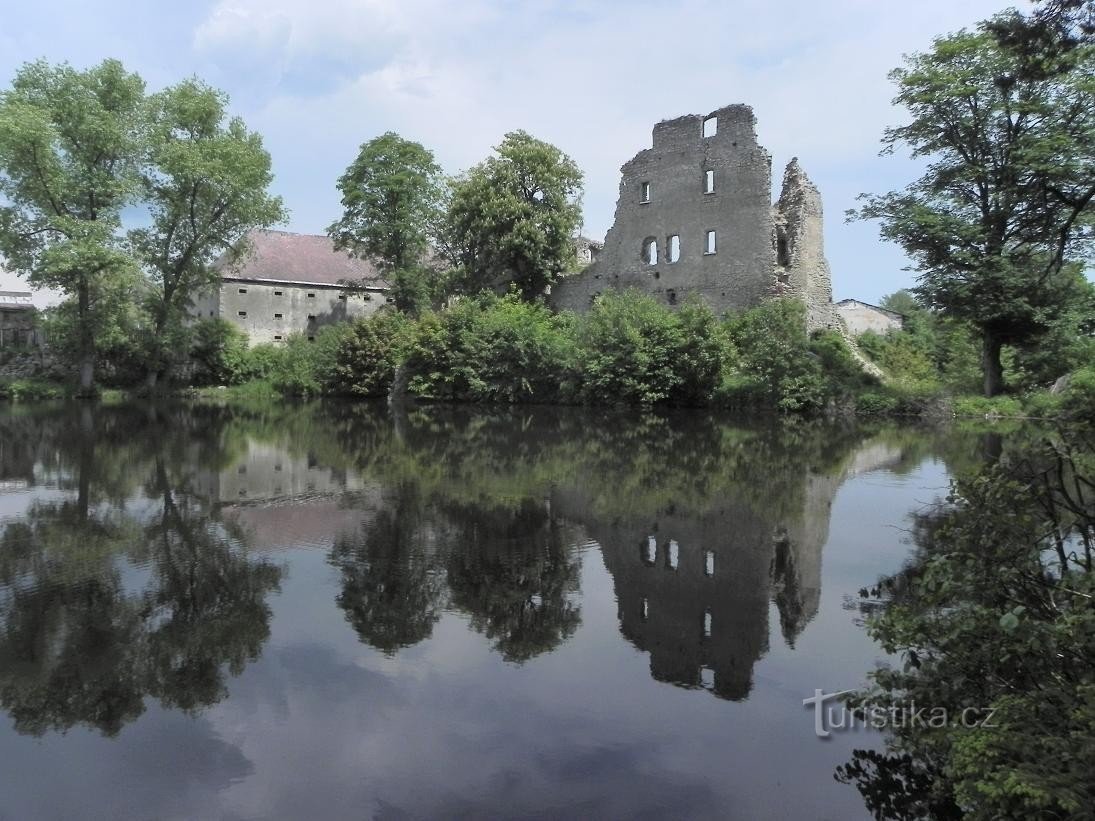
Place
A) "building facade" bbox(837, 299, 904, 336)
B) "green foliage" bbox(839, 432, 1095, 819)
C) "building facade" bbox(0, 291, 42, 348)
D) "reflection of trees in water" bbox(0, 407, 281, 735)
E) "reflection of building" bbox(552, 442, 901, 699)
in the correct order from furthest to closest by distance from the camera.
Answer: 1. "building facade" bbox(837, 299, 904, 336)
2. "building facade" bbox(0, 291, 42, 348)
3. "reflection of building" bbox(552, 442, 901, 699)
4. "reflection of trees in water" bbox(0, 407, 281, 735)
5. "green foliage" bbox(839, 432, 1095, 819)

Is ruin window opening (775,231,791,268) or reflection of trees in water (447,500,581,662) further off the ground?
ruin window opening (775,231,791,268)

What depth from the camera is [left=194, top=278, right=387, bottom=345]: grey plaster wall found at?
44.0m

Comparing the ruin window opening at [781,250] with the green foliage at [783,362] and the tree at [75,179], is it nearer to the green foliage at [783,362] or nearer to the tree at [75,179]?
the green foliage at [783,362]

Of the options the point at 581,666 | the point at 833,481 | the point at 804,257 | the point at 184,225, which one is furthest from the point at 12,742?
the point at 184,225

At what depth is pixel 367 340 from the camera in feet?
119

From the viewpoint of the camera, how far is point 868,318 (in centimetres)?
4356

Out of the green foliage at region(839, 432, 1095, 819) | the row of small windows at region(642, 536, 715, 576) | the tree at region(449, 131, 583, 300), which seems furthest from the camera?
the tree at region(449, 131, 583, 300)

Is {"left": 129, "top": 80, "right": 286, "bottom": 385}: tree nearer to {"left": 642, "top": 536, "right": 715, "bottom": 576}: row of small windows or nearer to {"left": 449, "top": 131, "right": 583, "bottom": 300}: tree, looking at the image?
{"left": 449, "top": 131, "right": 583, "bottom": 300}: tree

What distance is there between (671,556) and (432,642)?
3.01 meters

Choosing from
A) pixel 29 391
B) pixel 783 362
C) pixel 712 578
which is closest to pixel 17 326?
pixel 29 391

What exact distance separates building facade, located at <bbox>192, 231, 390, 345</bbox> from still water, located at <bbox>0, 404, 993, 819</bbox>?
1347 inches

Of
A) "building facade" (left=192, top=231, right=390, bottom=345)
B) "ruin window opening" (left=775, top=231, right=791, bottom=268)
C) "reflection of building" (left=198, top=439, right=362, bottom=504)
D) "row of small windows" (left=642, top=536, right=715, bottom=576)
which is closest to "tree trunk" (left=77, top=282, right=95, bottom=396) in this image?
"building facade" (left=192, top=231, right=390, bottom=345)

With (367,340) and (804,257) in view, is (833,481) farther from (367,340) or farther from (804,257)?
(367,340)

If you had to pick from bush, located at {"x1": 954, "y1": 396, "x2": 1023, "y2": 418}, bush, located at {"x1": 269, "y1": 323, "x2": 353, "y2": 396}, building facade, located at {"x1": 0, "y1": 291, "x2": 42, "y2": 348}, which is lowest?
bush, located at {"x1": 954, "y1": 396, "x2": 1023, "y2": 418}
